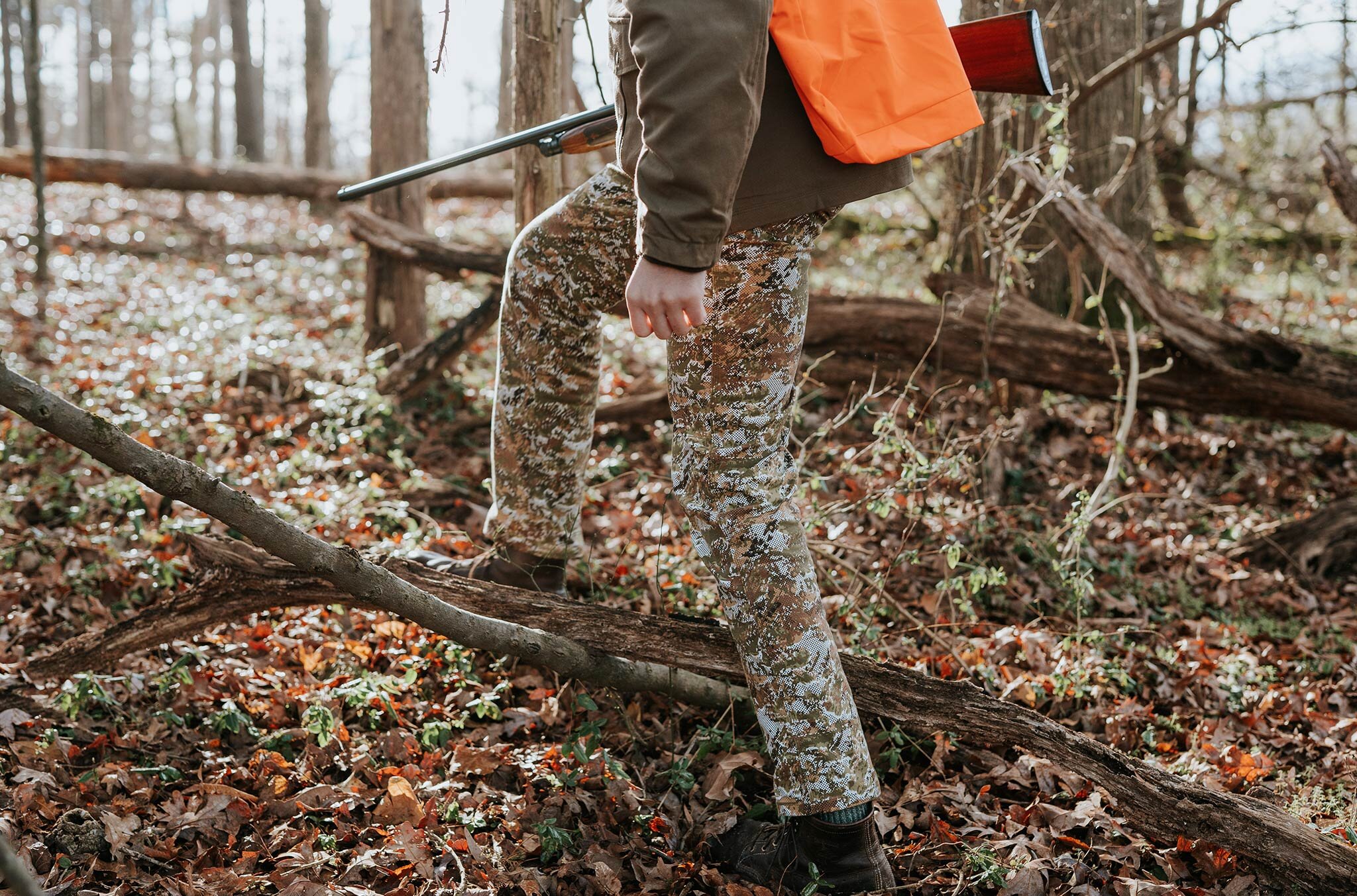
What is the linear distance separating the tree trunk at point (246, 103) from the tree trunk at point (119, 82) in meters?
13.5

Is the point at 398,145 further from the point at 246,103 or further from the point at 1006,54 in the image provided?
the point at 246,103

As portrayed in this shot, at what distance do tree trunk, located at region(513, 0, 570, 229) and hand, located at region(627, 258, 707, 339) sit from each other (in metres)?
2.01

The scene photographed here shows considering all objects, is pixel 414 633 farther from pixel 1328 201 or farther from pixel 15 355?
pixel 1328 201

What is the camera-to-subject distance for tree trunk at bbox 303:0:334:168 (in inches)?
529

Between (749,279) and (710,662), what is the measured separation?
1.21m

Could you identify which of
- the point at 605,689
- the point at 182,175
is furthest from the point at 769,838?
the point at 182,175

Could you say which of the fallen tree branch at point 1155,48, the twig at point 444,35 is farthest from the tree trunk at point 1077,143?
the twig at point 444,35

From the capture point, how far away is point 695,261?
6.24 ft

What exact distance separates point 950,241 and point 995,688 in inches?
109

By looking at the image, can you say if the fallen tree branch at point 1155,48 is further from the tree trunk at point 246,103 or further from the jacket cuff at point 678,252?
the tree trunk at point 246,103

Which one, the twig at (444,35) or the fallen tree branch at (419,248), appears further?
the fallen tree branch at (419,248)

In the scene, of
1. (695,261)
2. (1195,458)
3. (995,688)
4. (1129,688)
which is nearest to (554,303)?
(695,261)

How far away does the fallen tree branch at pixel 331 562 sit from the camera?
193 cm

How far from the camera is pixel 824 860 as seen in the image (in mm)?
2326
